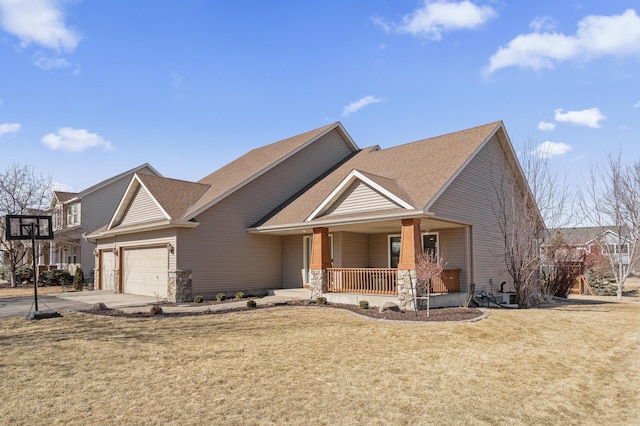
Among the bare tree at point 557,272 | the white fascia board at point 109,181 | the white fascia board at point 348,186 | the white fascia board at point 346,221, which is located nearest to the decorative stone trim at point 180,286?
the white fascia board at point 346,221

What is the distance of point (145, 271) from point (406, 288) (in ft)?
38.5

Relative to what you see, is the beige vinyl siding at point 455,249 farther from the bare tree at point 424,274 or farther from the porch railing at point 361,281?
the bare tree at point 424,274

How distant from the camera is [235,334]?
33.0 feet

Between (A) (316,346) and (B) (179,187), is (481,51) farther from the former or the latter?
(B) (179,187)

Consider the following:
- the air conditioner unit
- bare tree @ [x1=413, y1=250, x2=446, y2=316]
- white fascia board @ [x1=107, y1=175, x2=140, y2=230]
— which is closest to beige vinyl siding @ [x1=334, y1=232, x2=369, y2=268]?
bare tree @ [x1=413, y1=250, x2=446, y2=316]

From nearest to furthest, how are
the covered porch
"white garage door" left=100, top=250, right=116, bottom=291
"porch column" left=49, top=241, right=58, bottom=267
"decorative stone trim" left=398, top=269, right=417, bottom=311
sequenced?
"decorative stone trim" left=398, top=269, right=417, bottom=311
the covered porch
"white garage door" left=100, top=250, right=116, bottom=291
"porch column" left=49, top=241, right=58, bottom=267

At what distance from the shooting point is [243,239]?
1883 cm

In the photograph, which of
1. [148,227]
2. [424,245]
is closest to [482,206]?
[424,245]

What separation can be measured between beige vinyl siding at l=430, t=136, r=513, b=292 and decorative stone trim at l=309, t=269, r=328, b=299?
15.6ft

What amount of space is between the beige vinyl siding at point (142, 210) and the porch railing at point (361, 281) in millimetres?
7149

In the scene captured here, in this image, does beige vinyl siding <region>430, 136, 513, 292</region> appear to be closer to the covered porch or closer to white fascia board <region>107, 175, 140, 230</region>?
the covered porch

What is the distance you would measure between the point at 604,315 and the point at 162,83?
53.3ft

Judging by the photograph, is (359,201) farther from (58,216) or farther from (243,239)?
(58,216)

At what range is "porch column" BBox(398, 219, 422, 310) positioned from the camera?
44.0 feet
